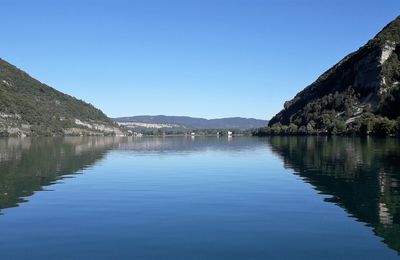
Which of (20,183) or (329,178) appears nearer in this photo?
(20,183)

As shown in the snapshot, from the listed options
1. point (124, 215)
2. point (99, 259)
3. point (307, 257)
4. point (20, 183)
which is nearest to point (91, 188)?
point (20, 183)

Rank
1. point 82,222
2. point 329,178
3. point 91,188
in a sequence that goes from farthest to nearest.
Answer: point 329,178, point 91,188, point 82,222

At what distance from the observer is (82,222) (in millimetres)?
29016

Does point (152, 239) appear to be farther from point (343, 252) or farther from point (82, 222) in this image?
point (343, 252)

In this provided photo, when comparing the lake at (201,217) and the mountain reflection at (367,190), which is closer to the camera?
the lake at (201,217)

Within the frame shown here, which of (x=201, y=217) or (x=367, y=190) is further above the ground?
(x=367, y=190)

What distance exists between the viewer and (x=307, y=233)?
25.8 metres

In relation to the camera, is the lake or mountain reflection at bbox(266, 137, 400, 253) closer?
the lake

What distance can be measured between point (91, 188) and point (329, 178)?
24526mm

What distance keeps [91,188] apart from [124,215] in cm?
1517

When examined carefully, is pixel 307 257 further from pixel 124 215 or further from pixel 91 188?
pixel 91 188

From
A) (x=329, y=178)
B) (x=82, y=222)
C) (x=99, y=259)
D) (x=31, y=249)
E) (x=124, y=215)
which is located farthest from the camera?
(x=329, y=178)

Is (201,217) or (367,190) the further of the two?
(367,190)

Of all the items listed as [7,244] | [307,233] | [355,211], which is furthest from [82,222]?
[355,211]
